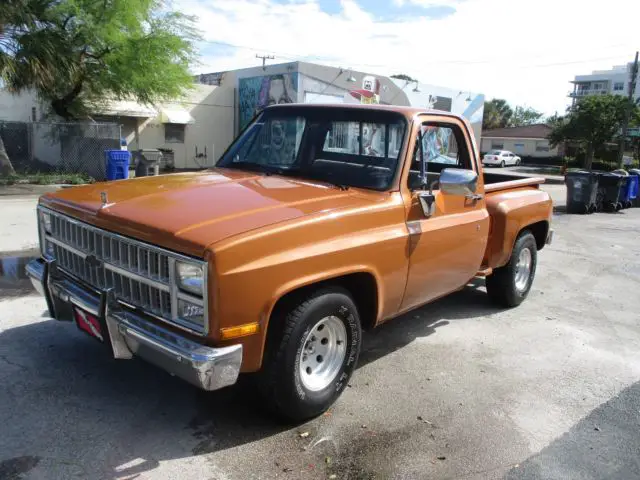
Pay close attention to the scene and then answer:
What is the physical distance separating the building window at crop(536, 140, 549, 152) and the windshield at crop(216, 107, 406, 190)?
60504 mm

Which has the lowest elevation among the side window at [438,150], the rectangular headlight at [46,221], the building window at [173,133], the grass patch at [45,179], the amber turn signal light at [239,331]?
the grass patch at [45,179]

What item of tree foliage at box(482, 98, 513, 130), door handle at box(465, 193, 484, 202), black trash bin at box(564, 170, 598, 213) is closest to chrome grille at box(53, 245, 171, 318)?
door handle at box(465, 193, 484, 202)

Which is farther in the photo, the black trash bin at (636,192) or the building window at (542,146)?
the building window at (542,146)

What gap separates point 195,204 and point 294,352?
109 centimetres

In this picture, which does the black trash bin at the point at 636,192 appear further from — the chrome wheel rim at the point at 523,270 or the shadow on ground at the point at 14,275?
the shadow on ground at the point at 14,275

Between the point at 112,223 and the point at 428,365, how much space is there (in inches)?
109

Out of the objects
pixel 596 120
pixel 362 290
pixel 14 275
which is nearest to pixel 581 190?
pixel 362 290

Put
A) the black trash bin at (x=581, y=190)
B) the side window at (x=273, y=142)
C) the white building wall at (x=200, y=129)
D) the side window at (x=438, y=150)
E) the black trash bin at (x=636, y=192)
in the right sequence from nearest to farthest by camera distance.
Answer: the side window at (x=438, y=150)
the side window at (x=273, y=142)
the black trash bin at (x=581, y=190)
the black trash bin at (x=636, y=192)
the white building wall at (x=200, y=129)

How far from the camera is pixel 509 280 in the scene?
19.4 ft

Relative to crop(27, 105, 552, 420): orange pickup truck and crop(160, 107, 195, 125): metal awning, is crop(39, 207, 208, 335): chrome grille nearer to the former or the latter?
crop(27, 105, 552, 420): orange pickup truck

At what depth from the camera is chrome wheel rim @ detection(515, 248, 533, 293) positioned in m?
6.24

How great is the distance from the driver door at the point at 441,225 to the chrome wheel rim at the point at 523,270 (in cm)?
145

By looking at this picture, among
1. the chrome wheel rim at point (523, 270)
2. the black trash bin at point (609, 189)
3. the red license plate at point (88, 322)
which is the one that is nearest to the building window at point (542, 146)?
the black trash bin at point (609, 189)

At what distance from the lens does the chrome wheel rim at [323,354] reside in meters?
3.53
